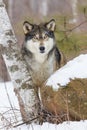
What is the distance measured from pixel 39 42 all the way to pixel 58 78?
103cm

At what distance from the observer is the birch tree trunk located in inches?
274

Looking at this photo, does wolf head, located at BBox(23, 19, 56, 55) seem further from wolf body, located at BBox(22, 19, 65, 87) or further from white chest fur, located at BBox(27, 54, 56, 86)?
white chest fur, located at BBox(27, 54, 56, 86)

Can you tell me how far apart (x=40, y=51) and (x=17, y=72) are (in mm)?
887

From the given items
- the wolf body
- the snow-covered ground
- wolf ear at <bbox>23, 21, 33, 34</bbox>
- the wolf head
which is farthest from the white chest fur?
the snow-covered ground

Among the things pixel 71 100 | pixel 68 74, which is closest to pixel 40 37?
pixel 68 74

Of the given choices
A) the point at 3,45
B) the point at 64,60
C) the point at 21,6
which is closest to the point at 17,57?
the point at 3,45

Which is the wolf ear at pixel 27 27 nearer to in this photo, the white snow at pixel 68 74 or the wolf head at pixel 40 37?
the wolf head at pixel 40 37

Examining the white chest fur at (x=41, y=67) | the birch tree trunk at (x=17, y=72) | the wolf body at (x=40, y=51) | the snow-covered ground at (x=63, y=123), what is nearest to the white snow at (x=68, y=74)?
the snow-covered ground at (x=63, y=123)

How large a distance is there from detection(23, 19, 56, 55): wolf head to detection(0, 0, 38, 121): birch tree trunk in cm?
64

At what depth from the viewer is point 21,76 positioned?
22.9 ft

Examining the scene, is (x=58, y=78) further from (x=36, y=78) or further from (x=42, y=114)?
(x=36, y=78)

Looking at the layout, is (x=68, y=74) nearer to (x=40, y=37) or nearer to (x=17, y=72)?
(x=17, y=72)

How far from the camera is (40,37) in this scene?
769 centimetres

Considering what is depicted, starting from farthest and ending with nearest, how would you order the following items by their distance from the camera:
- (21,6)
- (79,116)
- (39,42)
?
(21,6)
(39,42)
(79,116)
